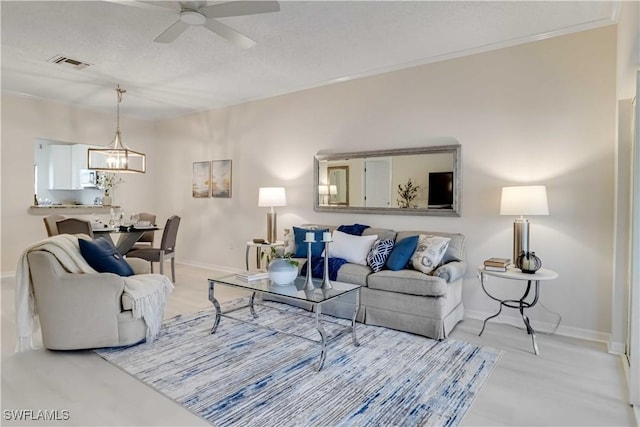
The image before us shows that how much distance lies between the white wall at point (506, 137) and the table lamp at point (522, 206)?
1.02 feet

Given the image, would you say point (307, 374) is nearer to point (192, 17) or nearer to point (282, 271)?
point (282, 271)

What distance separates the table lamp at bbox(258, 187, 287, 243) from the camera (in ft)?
16.4

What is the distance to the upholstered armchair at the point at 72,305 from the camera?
9.02 ft

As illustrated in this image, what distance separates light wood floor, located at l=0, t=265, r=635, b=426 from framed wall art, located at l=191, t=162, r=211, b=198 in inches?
145

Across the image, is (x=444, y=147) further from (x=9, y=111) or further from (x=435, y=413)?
(x=9, y=111)

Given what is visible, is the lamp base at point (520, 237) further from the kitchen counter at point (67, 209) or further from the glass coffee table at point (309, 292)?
the kitchen counter at point (67, 209)

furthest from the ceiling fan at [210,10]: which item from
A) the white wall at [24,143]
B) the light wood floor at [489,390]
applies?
the white wall at [24,143]

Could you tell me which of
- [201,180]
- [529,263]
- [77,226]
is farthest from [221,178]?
[529,263]

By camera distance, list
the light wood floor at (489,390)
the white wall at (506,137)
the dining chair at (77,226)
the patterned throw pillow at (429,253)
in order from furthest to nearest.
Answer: the dining chair at (77,226) → the patterned throw pillow at (429,253) → the white wall at (506,137) → the light wood floor at (489,390)

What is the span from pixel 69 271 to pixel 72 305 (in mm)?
274

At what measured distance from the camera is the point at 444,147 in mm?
3920

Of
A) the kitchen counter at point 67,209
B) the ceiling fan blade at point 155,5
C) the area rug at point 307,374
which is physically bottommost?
the area rug at point 307,374

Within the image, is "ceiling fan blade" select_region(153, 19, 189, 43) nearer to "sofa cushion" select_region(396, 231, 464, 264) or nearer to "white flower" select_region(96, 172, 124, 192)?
"sofa cushion" select_region(396, 231, 464, 264)

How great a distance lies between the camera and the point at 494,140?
145 inches
